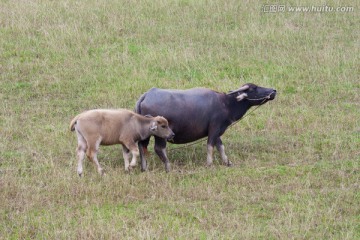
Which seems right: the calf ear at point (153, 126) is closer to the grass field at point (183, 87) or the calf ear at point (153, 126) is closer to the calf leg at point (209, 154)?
the grass field at point (183, 87)

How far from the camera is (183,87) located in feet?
49.3

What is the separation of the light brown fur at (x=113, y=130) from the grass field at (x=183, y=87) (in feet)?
1.05

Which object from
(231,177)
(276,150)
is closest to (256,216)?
(231,177)

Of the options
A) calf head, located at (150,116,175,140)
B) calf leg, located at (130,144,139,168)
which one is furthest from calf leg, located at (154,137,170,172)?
calf leg, located at (130,144,139,168)

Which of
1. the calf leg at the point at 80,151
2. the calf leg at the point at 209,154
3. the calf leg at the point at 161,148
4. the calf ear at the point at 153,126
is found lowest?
the calf leg at the point at 209,154

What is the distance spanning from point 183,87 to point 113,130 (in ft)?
13.9

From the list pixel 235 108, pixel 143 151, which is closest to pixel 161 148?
pixel 143 151

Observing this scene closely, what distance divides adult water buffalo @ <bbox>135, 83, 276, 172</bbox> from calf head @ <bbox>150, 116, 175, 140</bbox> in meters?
0.20

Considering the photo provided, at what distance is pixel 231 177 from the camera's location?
34.6ft

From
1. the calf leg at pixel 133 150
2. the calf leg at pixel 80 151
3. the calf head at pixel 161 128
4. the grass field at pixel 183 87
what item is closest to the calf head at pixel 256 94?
the grass field at pixel 183 87

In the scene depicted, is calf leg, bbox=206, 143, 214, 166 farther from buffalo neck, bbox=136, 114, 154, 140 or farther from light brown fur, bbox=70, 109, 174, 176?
buffalo neck, bbox=136, 114, 154, 140

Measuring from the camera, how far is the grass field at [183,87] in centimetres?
901

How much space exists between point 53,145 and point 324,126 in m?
4.63

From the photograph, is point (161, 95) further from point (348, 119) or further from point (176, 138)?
point (348, 119)
